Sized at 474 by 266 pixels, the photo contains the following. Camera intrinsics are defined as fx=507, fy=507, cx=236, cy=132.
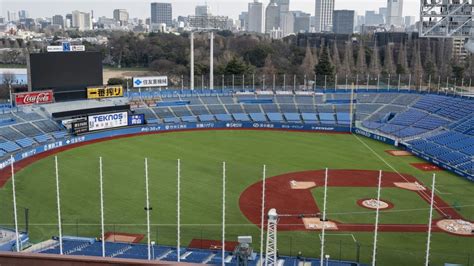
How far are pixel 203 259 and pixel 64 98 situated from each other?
39.5 metres

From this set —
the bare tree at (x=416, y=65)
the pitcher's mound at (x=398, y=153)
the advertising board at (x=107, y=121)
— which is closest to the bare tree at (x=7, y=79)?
the advertising board at (x=107, y=121)

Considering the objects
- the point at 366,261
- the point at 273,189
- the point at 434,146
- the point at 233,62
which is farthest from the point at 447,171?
the point at 233,62

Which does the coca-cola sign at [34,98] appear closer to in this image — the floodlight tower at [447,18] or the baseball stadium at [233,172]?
the baseball stadium at [233,172]

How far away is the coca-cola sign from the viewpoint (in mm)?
52737

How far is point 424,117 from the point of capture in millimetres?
61500

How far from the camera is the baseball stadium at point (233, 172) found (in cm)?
2559

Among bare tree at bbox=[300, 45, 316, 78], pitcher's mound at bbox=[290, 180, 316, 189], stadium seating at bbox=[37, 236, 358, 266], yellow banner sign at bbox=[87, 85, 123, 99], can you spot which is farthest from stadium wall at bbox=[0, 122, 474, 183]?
bare tree at bbox=[300, 45, 316, 78]

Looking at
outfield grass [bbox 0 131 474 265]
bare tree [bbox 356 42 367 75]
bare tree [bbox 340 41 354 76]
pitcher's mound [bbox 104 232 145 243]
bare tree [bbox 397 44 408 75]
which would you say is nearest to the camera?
pitcher's mound [bbox 104 232 145 243]

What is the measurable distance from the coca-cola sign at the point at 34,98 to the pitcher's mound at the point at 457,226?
1638 inches

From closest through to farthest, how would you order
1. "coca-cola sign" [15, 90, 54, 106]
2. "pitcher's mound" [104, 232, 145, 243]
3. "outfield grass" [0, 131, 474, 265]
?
"pitcher's mound" [104, 232, 145, 243]
"outfield grass" [0, 131, 474, 265]
"coca-cola sign" [15, 90, 54, 106]

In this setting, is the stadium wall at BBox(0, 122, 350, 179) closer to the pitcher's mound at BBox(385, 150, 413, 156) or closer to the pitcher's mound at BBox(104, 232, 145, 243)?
the pitcher's mound at BBox(385, 150, 413, 156)

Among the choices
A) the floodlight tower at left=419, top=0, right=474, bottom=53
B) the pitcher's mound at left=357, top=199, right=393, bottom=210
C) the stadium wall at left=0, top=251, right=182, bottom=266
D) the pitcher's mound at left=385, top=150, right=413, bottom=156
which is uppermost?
the floodlight tower at left=419, top=0, right=474, bottom=53

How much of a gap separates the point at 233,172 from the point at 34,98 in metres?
25.2

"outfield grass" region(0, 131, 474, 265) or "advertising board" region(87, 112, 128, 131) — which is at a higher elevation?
"advertising board" region(87, 112, 128, 131)
